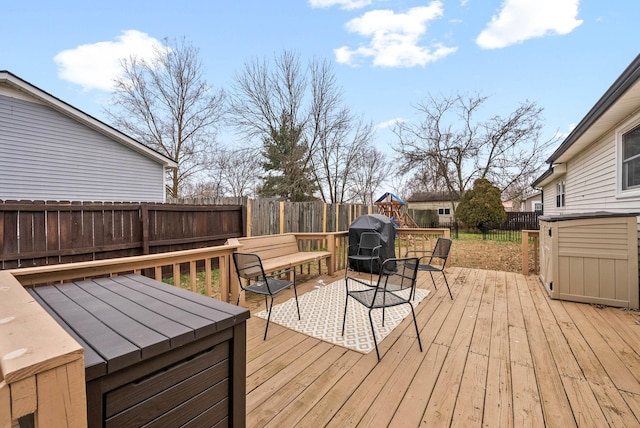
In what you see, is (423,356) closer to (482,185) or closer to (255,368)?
(255,368)

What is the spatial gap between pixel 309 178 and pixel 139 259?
40.3 ft

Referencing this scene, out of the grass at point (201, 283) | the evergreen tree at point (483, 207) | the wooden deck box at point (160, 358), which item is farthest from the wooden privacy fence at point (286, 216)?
the evergreen tree at point (483, 207)

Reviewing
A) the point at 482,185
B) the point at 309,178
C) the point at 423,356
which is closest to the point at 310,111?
the point at 309,178

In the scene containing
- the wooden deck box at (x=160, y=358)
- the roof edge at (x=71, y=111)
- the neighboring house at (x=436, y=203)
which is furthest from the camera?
the neighboring house at (x=436, y=203)

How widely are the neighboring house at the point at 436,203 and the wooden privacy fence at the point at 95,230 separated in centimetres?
2479

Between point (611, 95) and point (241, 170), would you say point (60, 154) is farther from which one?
point (241, 170)

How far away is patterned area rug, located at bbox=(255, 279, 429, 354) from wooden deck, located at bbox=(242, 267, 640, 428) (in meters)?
0.12

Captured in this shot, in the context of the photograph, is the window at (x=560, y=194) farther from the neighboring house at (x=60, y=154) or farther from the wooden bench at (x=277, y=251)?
the neighboring house at (x=60, y=154)

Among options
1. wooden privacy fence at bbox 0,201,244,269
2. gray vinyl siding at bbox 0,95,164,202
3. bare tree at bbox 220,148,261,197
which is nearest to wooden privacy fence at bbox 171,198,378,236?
wooden privacy fence at bbox 0,201,244,269

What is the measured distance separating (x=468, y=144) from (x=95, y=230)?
54.8 ft

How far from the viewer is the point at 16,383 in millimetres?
664

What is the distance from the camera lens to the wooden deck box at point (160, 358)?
904 millimetres

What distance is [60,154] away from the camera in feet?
22.6

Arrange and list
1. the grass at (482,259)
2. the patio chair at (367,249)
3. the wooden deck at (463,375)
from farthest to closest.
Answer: the grass at (482,259), the patio chair at (367,249), the wooden deck at (463,375)
